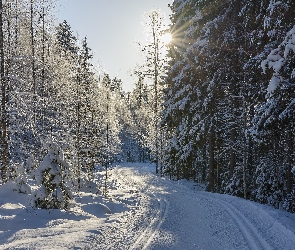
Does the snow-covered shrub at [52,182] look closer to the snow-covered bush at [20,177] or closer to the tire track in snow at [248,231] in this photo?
the snow-covered bush at [20,177]

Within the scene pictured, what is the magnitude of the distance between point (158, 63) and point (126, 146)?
142 feet

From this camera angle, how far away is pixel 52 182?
36.8ft

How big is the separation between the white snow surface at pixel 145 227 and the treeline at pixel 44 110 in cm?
107

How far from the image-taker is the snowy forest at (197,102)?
11297mm

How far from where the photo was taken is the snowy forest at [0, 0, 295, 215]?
11297 mm

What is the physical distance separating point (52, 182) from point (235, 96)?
10754mm

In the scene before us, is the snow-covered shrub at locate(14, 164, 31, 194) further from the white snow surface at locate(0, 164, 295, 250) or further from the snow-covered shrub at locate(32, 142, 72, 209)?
the snow-covered shrub at locate(32, 142, 72, 209)

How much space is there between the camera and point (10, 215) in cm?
955

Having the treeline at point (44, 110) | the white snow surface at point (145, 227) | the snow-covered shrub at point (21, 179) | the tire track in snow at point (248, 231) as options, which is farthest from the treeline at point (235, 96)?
the snow-covered shrub at point (21, 179)

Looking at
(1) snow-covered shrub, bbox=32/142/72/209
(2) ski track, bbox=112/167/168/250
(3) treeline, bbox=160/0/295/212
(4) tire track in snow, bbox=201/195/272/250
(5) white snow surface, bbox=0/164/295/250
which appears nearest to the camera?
(4) tire track in snow, bbox=201/195/272/250

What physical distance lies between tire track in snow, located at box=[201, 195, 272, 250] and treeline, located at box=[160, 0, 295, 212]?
3170mm

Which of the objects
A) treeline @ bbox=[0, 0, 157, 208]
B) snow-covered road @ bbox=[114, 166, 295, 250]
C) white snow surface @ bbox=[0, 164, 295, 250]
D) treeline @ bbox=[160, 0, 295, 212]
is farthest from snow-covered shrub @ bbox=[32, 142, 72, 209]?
treeline @ bbox=[160, 0, 295, 212]

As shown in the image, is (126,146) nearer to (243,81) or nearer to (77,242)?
(243,81)

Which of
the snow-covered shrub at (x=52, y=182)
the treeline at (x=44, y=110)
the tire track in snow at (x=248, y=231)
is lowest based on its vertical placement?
the tire track in snow at (x=248, y=231)
